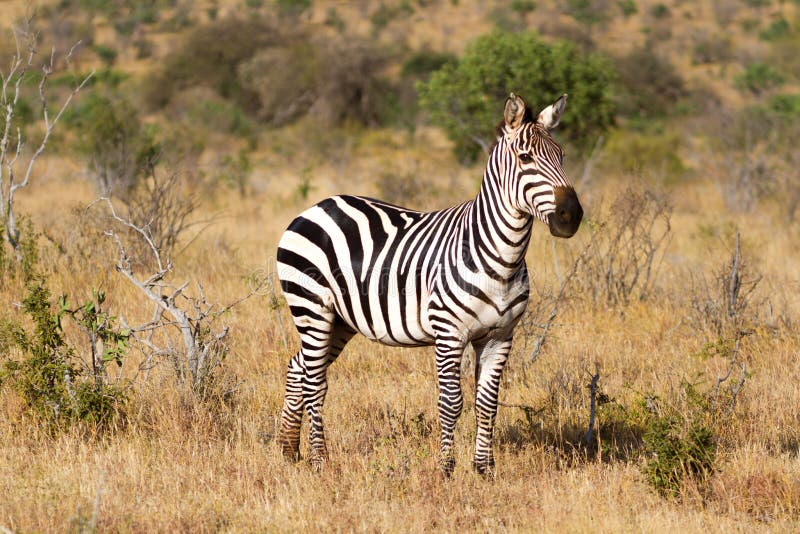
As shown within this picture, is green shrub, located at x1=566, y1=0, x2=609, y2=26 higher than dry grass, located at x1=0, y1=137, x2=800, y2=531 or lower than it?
higher

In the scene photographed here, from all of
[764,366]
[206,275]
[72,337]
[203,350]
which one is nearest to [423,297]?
[203,350]

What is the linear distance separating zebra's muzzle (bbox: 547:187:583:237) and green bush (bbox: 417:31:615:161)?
12.0 m

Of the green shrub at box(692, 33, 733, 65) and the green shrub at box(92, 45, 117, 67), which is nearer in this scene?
the green shrub at box(92, 45, 117, 67)

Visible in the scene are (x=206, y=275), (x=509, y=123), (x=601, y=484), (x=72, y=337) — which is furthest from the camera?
(x=206, y=275)

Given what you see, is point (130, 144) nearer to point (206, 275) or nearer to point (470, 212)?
point (206, 275)

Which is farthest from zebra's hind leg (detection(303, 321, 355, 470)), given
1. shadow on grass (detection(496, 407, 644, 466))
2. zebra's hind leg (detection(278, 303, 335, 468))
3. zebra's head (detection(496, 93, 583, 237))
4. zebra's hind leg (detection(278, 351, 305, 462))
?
zebra's head (detection(496, 93, 583, 237))

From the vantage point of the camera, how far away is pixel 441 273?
187 inches

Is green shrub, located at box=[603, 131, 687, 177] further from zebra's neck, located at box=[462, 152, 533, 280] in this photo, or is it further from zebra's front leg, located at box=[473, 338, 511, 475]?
zebra's neck, located at box=[462, 152, 533, 280]

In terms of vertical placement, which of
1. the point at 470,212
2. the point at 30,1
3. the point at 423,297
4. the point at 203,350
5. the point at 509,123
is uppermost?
the point at 30,1

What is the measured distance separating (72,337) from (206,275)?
2.35 m

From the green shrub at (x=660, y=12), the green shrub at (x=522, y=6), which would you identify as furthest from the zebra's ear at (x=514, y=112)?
the green shrub at (x=660, y=12)

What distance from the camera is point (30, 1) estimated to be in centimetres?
891

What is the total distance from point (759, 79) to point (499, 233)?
35.6 metres

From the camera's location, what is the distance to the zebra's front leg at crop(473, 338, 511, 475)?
4.90m
